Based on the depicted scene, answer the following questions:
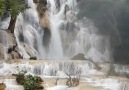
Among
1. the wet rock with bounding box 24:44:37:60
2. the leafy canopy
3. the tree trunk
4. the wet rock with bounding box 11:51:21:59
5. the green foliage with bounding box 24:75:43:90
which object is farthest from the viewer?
the wet rock with bounding box 24:44:37:60

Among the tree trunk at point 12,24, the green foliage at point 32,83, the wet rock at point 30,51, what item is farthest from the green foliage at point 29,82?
the tree trunk at point 12,24

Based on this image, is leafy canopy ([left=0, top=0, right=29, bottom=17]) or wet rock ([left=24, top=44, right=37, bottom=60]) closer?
leafy canopy ([left=0, top=0, right=29, bottom=17])

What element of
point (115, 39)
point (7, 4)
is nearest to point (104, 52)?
point (115, 39)

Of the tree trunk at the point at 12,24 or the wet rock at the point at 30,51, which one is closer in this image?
the tree trunk at the point at 12,24

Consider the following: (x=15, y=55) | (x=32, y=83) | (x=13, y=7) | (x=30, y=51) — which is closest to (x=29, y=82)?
(x=32, y=83)

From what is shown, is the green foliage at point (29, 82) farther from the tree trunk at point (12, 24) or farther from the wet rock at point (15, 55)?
the tree trunk at point (12, 24)

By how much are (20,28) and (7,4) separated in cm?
577

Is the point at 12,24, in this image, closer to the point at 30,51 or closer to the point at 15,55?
the point at 30,51

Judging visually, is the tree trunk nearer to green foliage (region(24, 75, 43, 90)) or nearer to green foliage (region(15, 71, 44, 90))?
green foliage (region(15, 71, 44, 90))

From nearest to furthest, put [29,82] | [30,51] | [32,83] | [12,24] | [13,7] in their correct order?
[32,83] < [29,82] < [13,7] < [12,24] < [30,51]

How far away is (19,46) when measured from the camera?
119ft

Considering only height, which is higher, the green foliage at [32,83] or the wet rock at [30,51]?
the wet rock at [30,51]

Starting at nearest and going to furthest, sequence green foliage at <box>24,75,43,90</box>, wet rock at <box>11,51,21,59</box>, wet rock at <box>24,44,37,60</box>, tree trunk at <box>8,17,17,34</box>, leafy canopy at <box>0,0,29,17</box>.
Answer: green foliage at <box>24,75,43,90</box>, wet rock at <box>11,51,21,59</box>, leafy canopy at <box>0,0,29,17</box>, tree trunk at <box>8,17,17,34</box>, wet rock at <box>24,44,37,60</box>

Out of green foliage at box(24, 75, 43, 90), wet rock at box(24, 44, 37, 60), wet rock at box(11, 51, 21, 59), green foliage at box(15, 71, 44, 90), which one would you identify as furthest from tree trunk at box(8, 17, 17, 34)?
green foliage at box(24, 75, 43, 90)
